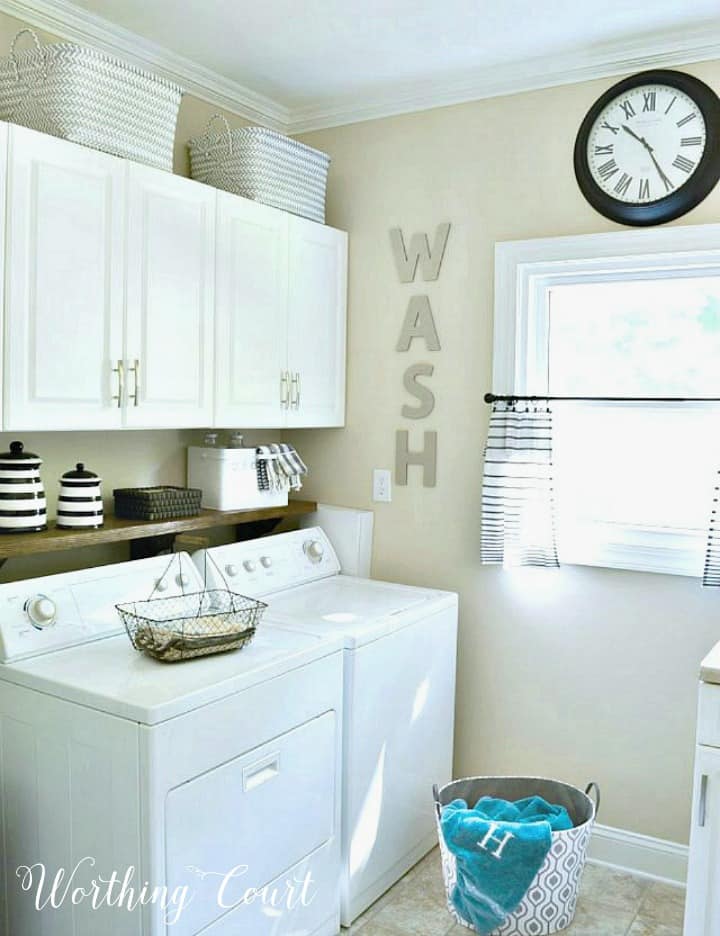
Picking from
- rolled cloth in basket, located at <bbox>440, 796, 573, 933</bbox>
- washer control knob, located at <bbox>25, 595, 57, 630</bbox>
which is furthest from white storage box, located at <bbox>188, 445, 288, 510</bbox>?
rolled cloth in basket, located at <bbox>440, 796, 573, 933</bbox>

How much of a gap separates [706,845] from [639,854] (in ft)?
3.07

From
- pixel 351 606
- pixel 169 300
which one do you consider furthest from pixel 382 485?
pixel 169 300

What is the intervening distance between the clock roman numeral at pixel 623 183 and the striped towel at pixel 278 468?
1.38 metres

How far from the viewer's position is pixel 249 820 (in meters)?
2.13

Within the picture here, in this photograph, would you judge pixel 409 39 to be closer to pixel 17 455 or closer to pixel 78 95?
pixel 78 95

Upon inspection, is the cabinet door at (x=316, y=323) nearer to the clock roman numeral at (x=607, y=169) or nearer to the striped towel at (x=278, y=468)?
the striped towel at (x=278, y=468)

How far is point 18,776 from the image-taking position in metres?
2.09

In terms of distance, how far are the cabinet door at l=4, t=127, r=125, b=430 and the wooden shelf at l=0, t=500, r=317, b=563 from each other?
287mm

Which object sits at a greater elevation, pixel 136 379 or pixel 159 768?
pixel 136 379

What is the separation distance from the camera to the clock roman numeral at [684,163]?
267 cm

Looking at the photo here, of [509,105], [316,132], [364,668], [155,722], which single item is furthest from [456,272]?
[155,722]

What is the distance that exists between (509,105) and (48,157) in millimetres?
1544

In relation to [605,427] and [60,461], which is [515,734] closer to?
[605,427]

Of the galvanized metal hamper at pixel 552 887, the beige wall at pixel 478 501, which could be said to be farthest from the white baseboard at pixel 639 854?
the galvanized metal hamper at pixel 552 887
